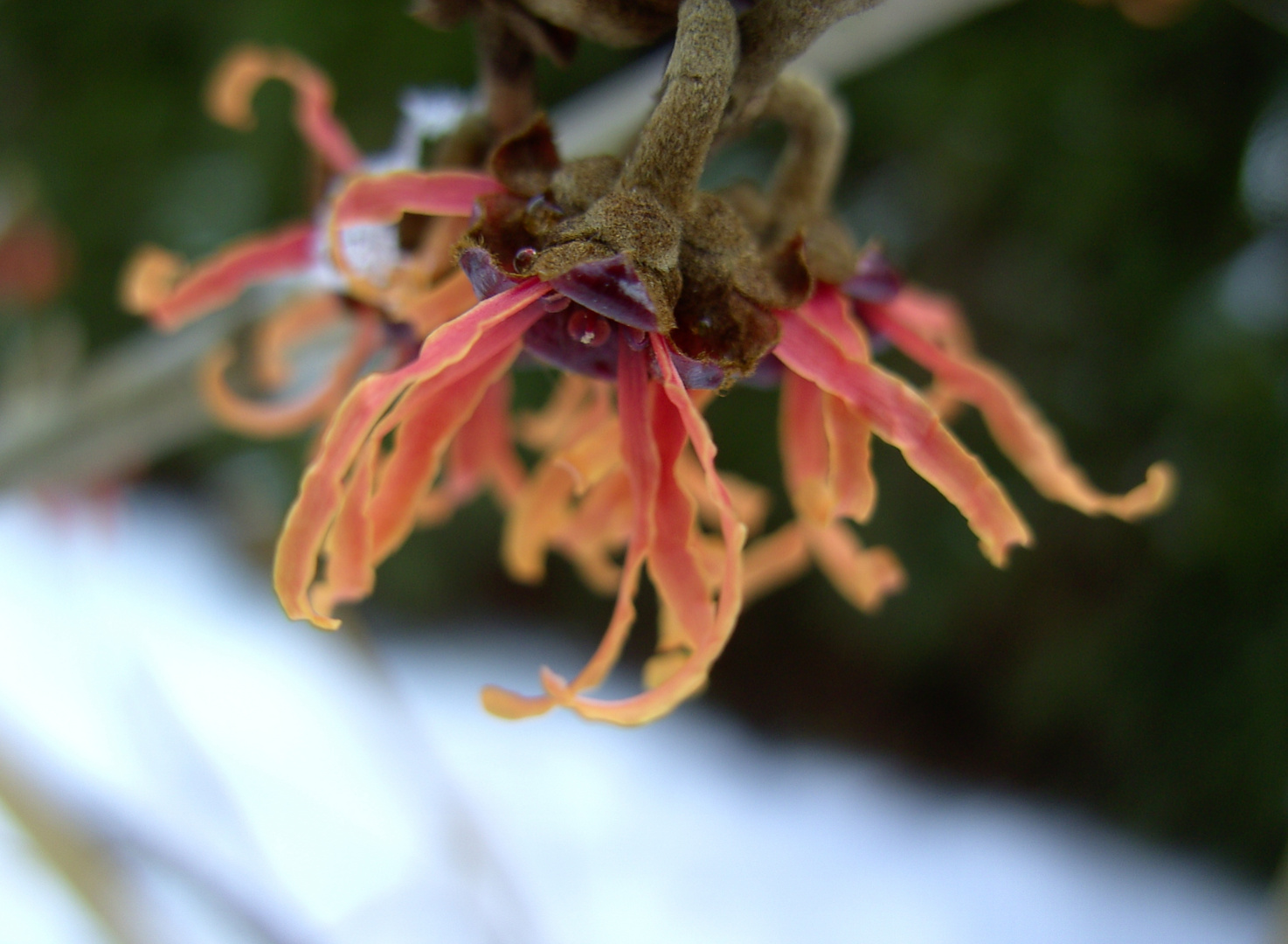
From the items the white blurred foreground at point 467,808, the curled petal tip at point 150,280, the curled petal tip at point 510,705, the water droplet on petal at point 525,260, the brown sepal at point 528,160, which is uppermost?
the brown sepal at point 528,160

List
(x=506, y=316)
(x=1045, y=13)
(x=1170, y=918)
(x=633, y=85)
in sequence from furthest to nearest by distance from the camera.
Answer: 1. (x=1170, y=918)
2. (x=1045, y=13)
3. (x=633, y=85)
4. (x=506, y=316)

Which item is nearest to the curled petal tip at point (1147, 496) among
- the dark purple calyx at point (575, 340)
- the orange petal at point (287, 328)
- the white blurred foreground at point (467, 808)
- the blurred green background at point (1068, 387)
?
the dark purple calyx at point (575, 340)

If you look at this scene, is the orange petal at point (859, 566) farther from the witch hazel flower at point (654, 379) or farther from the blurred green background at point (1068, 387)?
the blurred green background at point (1068, 387)

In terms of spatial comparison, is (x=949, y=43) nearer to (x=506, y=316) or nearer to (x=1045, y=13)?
(x=1045, y=13)

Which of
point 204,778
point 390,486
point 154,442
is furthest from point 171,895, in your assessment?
point 390,486

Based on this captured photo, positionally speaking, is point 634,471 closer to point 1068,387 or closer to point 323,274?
point 323,274

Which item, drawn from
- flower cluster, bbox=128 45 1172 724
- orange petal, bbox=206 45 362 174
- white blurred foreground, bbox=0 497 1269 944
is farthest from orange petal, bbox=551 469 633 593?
white blurred foreground, bbox=0 497 1269 944
